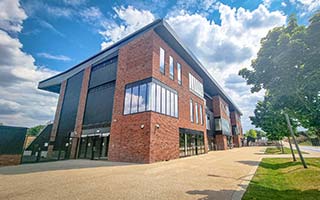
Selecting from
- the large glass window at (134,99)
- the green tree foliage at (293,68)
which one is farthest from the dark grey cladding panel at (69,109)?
the green tree foliage at (293,68)

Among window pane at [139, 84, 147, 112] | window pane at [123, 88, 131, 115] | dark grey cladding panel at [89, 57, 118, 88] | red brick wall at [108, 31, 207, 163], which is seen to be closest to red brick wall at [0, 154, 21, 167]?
red brick wall at [108, 31, 207, 163]

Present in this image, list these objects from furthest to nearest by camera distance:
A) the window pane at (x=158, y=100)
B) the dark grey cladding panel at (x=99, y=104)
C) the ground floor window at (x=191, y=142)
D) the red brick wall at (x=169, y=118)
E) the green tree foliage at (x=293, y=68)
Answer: the dark grey cladding panel at (x=99, y=104), the ground floor window at (x=191, y=142), the window pane at (x=158, y=100), the red brick wall at (x=169, y=118), the green tree foliage at (x=293, y=68)

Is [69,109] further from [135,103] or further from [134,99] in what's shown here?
[135,103]

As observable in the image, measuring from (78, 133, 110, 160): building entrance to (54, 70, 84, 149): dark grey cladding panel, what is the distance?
3733 millimetres

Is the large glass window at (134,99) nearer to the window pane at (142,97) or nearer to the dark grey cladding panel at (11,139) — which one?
the window pane at (142,97)

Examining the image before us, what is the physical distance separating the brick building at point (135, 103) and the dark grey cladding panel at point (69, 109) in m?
0.14

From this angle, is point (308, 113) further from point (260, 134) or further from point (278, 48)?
point (260, 134)

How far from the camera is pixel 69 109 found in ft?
76.3

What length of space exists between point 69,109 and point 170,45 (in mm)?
16546

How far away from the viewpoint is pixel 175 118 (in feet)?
56.1

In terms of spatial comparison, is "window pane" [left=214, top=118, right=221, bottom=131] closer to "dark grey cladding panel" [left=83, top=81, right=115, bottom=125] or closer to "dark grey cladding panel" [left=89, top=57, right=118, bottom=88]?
"dark grey cladding panel" [left=83, top=81, right=115, bottom=125]

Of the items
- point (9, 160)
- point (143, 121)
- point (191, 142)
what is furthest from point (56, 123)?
point (191, 142)

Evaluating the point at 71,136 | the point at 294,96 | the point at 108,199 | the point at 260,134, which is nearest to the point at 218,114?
the point at 71,136

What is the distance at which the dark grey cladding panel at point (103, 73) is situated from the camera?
63.5 feet
